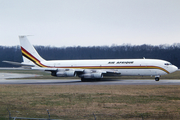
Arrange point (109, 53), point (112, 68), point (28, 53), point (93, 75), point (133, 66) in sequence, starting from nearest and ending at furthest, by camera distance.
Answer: point (93, 75) → point (133, 66) → point (112, 68) → point (28, 53) → point (109, 53)

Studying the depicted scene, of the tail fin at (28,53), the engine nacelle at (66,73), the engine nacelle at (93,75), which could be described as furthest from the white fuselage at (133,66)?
the tail fin at (28,53)

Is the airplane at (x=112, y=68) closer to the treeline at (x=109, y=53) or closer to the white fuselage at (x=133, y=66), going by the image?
the white fuselage at (x=133, y=66)

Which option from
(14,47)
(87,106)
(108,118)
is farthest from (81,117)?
(14,47)

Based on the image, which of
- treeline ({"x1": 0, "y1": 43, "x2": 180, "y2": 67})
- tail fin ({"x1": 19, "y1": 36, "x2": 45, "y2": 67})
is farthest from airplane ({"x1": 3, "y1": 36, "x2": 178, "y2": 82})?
treeline ({"x1": 0, "y1": 43, "x2": 180, "y2": 67})

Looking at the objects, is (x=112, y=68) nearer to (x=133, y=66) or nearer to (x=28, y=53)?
(x=133, y=66)

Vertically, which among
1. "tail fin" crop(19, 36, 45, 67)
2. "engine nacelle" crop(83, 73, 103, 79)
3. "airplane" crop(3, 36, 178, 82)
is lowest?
"engine nacelle" crop(83, 73, 103, 79)

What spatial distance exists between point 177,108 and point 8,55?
131 metres

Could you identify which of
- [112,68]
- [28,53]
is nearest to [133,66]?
[112,68]

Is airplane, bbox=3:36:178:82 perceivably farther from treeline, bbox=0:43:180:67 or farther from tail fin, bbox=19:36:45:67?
treeline, bbox=0:43:180:67

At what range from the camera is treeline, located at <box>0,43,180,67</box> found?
111m

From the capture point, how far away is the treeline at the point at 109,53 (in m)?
111

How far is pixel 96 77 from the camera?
44.6 m

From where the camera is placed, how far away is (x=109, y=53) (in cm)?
11969

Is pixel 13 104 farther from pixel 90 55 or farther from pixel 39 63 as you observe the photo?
pixel 90 55
